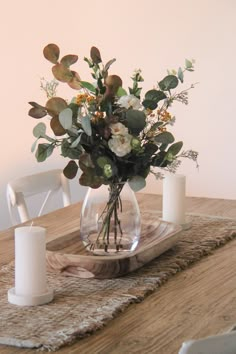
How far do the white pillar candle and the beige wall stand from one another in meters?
2.10

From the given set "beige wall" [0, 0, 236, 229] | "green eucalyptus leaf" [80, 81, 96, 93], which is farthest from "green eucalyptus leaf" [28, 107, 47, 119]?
"beige wall" [0, 0, 236, 229]

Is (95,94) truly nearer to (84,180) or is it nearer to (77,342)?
(84,180)

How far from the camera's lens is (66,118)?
1762 millimetres

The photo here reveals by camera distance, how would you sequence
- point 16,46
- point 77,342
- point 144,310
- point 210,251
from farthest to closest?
point 16,46 < point 210,251 < point 144,310 < point 77,342

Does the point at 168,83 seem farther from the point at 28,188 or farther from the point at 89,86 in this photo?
the point at 28,188

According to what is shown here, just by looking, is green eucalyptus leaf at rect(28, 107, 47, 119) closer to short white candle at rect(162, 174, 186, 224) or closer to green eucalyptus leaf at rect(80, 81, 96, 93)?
green eucalyptus leaf at rect(80, 81, 96, 93)

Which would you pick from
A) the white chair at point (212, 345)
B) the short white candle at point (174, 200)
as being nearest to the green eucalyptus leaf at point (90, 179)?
the short white candle at point (174, 200)

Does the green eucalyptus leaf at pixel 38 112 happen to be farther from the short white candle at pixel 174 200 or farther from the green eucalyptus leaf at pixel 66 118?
the short white candle at pixel 174 200

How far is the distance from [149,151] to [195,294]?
0.35 meters

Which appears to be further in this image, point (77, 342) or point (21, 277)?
point (21, 277)

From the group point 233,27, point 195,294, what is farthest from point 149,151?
point 233,27

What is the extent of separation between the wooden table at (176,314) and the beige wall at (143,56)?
→ 1.53 metres

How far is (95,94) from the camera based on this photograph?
1.85 metres

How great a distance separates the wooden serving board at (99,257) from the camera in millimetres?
1806
